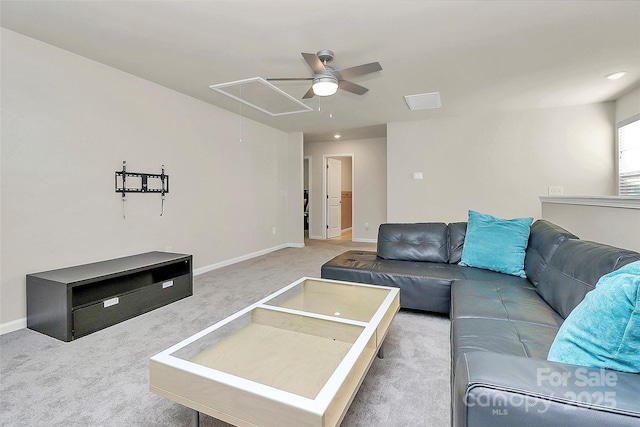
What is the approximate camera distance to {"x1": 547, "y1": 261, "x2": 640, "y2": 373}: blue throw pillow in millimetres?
808

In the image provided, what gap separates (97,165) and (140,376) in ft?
7.30

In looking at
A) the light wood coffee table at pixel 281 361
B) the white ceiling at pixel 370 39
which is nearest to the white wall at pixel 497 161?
the white ceiling at pixel 370 39

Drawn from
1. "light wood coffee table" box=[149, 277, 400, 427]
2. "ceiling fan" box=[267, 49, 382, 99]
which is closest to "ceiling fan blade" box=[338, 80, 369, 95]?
"ceiling fan" box=[267, 49, 382, 99]

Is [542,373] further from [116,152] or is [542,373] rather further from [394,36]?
[116,152]

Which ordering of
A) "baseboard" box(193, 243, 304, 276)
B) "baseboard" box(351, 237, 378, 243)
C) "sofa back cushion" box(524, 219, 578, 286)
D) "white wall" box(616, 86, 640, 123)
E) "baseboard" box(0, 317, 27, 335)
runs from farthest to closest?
"baseboard" box(351, 237, 378, 243), "baseboard" box(193, 243, 304, 276), "white wall" box(616, 86, 640, 123), "baseboard" box(0, 317, 27, 335), "sofa back cushion" box(524, 219, 578, 286)

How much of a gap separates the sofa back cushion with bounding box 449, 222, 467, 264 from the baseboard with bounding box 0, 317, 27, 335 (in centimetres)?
376

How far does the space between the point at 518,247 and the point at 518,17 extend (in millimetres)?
1759

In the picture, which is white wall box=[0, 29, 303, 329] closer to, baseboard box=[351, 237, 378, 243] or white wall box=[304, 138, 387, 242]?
white wall box=[304, 138, 387, 242]

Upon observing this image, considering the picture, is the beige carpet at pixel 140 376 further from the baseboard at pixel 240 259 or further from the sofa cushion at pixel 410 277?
the baseboard at pixel 240 259

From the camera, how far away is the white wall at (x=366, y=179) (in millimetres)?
6879

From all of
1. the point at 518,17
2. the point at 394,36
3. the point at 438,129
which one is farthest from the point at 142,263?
the point at 438,129

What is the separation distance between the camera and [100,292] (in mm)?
2740

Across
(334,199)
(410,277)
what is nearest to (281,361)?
(410,277)

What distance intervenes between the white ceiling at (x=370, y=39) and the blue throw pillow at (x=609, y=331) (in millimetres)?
2086
